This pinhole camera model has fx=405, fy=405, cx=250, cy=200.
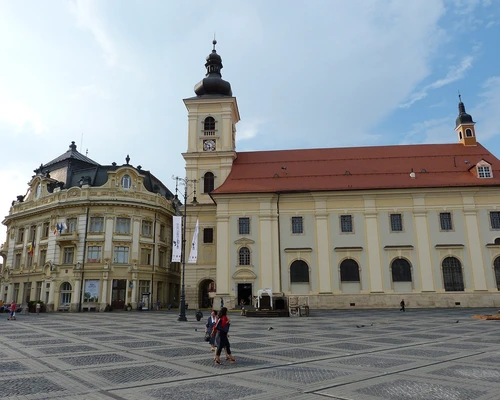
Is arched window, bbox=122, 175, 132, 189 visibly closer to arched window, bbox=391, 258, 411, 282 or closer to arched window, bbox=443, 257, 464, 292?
arched window, bbox=391, 258, 411, 282

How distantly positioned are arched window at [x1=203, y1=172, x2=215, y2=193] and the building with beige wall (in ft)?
4.25

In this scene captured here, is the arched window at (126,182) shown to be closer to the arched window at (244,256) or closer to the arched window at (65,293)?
the arched window at (65,293)

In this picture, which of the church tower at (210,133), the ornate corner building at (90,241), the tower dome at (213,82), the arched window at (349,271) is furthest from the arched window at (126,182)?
the arched window at (349,271)

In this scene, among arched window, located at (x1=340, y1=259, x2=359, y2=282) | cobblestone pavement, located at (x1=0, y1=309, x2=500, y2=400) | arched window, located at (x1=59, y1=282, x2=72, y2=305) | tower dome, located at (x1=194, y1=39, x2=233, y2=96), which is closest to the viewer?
cobblestone pavement, located at (x1=0, y1=309, x2=500, y2=400)

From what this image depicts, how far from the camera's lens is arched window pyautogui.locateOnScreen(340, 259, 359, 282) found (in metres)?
41.5

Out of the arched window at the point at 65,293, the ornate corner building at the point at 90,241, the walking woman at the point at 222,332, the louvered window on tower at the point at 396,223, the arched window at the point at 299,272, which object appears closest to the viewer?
the walking woman at the point at 222,332

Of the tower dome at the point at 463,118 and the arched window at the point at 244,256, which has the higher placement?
the tower dome at the point at 463,118

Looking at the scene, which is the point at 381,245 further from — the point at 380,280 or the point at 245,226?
the point at 245,226

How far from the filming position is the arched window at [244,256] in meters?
42.6

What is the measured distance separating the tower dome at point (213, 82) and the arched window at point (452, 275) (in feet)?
105

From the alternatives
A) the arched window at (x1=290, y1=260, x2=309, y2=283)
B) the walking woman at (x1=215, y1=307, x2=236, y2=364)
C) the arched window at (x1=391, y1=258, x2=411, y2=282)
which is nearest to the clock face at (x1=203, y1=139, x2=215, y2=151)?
the arched window at (x1=290, y1=260, x2=309, y2=283)

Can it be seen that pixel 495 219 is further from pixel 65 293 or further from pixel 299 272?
pixel 65 293

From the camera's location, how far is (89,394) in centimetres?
824

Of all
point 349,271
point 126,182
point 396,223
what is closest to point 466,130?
point 396,223
